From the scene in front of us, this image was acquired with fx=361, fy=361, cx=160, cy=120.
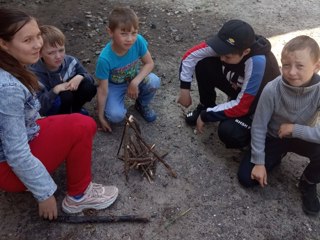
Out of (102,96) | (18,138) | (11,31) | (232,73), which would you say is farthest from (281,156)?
(11,31)

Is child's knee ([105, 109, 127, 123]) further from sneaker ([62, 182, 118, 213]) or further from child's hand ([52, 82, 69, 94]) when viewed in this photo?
sneaker ([62, 182, 118, 213])

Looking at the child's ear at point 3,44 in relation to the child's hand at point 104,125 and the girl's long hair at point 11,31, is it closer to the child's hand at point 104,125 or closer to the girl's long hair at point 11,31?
the girl's long hair at point 11,31

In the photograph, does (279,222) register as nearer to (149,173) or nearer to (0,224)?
(149,173)

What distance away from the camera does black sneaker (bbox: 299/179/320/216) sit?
2.21 m

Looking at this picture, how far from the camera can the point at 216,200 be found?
227cm

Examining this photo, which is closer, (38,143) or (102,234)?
(38,143)

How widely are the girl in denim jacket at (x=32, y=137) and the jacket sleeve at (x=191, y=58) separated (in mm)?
904

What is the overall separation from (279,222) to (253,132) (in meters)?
0.57

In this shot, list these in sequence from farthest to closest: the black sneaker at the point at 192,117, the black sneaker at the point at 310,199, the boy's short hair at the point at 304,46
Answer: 1. the black sneaker at the point at 192,117
2. the black sneaker at the point at 310,199
3. the boy's short hair at the point at 304,46

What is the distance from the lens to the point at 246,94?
7.72 feet

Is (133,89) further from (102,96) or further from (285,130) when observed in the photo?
(285,130)

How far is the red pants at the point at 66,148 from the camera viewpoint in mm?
1886

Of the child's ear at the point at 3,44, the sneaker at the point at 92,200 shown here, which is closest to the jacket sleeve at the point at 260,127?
the sneaker at the point at 92,200

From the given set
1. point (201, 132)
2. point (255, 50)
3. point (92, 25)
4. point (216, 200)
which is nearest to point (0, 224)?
point (216, 200)
